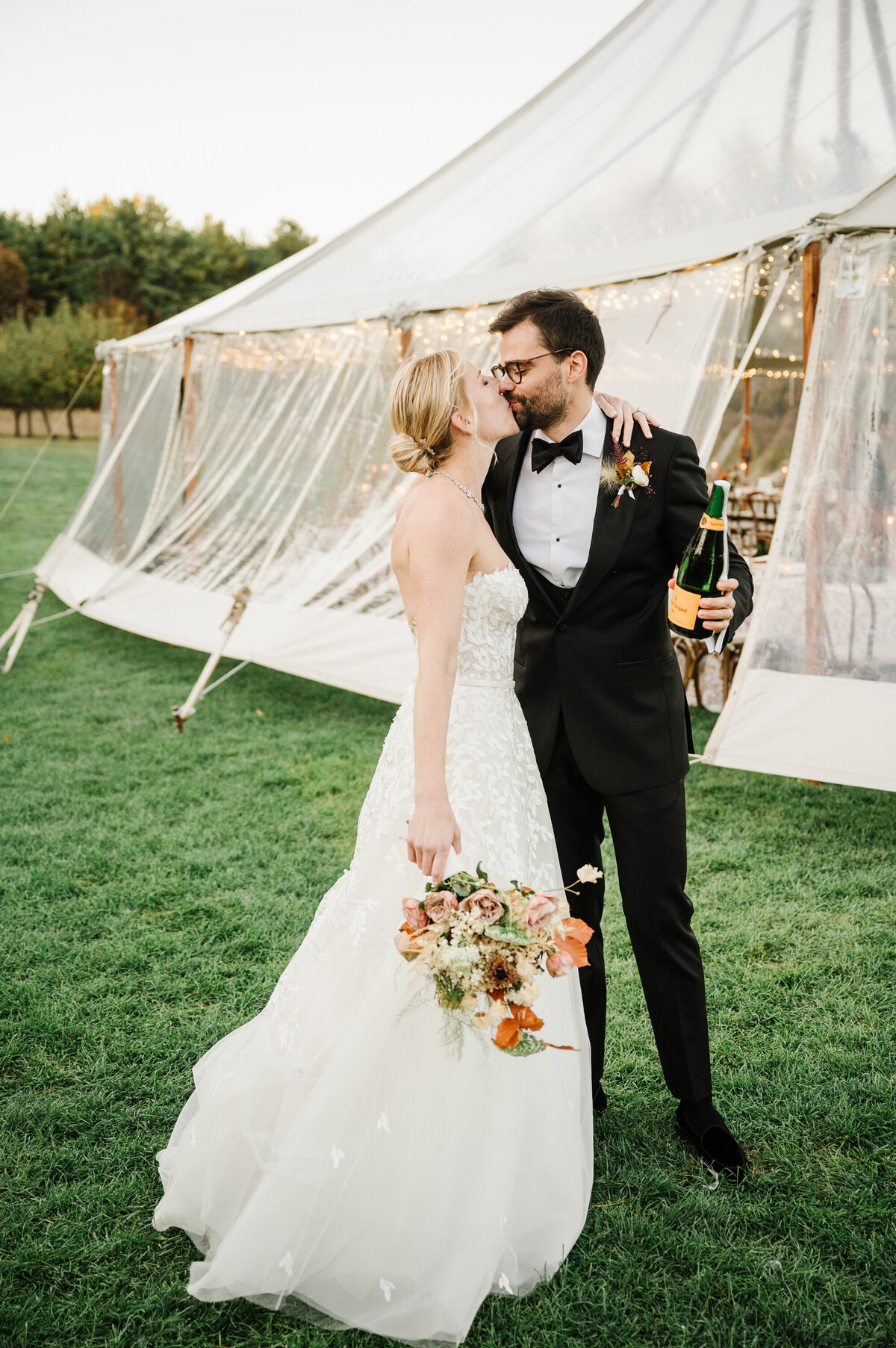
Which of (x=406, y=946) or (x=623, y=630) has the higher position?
(x=623, y=630)

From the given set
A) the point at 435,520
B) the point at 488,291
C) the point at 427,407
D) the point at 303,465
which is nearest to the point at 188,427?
the point at 303,465

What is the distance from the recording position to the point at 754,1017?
2.92 m

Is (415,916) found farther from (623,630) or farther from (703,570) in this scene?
(703,570)

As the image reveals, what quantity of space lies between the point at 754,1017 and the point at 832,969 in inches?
18.7

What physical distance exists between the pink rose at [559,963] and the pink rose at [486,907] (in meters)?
0.11

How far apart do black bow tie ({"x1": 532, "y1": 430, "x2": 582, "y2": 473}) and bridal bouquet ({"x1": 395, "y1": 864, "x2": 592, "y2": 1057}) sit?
1033 millimetres

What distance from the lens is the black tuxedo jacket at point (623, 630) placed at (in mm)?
2109

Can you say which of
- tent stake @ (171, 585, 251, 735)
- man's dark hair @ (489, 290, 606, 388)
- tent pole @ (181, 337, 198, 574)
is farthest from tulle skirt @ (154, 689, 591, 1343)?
tent pole @ (181, 337, 198, 574)

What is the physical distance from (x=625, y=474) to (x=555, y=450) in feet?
0.62

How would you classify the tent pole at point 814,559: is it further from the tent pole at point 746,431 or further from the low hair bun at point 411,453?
the tent pole at point 746,431

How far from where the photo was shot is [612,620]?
2160 mm

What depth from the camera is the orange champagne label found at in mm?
2262

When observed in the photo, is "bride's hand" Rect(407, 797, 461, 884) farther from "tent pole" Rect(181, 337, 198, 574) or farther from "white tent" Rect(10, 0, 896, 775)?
"tent pole" Rect(181, 337, 198, 574)

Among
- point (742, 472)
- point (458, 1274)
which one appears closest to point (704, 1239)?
point (458, 1274)
